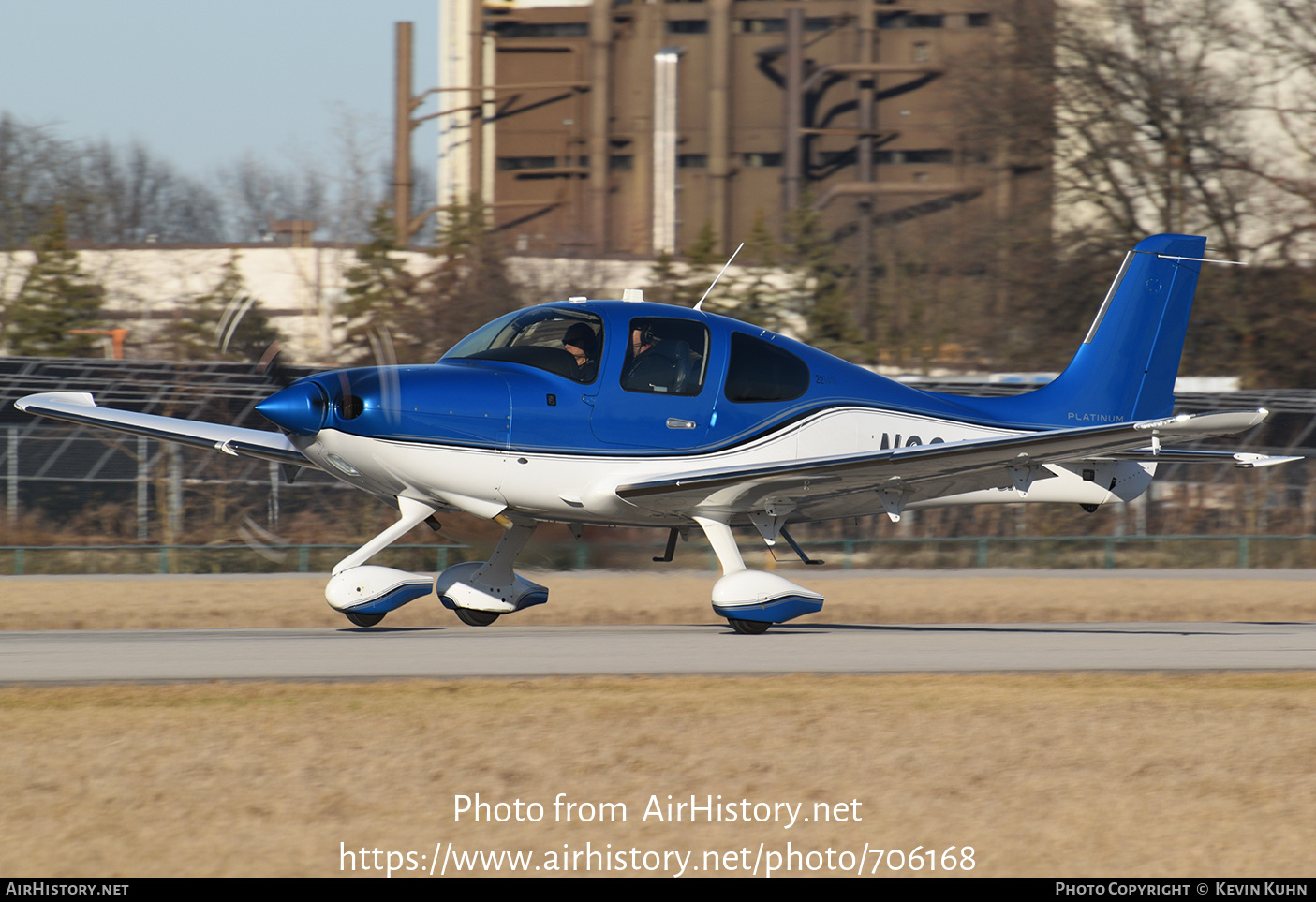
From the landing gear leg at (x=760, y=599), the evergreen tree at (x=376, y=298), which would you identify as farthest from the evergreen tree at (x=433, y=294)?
the landing gear leg at (x=760, y=599)

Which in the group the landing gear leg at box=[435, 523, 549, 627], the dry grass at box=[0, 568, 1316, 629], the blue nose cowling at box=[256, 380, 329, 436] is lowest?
the dry grass at box=[0, 568, 1316, 629]

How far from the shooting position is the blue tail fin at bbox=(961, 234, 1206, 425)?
45.9 ft

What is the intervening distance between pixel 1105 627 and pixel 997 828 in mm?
8542

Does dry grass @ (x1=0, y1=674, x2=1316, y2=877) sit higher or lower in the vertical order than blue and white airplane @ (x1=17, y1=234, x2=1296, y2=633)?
lower

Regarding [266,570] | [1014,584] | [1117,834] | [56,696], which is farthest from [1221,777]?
[266,570]

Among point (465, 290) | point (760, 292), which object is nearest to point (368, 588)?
point (465, 290)

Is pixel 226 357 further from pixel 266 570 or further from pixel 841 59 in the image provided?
pixel 841 59

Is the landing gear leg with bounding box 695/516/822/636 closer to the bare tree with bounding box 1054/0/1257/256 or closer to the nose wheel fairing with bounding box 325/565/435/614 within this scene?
the nose wheel fairing with bounding box 325/565/435/614

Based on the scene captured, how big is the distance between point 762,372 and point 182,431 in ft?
17.9

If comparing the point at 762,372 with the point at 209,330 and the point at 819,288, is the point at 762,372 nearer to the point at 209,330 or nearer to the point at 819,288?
the point at 209,330

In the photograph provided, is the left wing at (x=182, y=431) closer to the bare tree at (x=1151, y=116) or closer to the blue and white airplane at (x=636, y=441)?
the blue and white airplane at (x=636, y=441)

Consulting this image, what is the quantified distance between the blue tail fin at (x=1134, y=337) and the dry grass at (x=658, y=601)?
2.91 m

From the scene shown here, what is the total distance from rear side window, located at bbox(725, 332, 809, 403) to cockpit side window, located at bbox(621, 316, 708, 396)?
312 mm

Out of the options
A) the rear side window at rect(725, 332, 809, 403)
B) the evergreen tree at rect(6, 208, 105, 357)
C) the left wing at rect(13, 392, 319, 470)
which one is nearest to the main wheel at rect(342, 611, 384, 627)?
the left wing at rect(13, 392, 319, 470)
